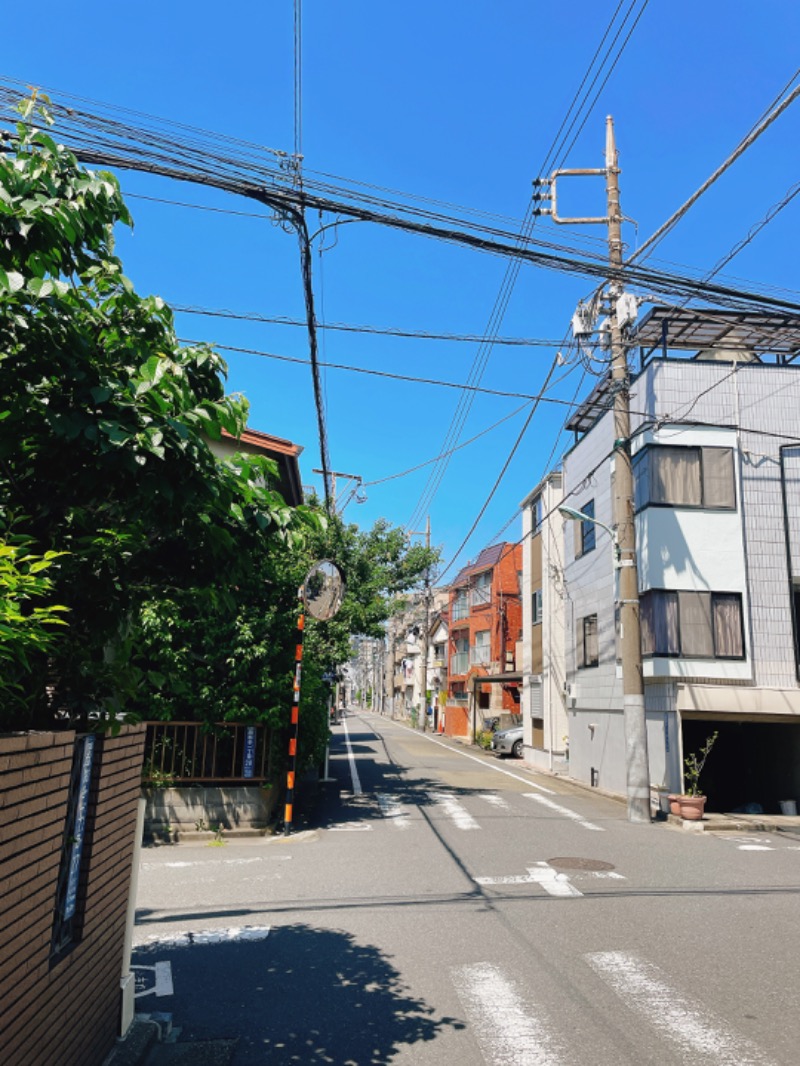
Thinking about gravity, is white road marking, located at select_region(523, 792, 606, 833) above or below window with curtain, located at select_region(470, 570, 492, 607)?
below

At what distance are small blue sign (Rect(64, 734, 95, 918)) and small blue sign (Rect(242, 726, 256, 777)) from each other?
29.0ft

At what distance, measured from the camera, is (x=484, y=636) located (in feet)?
154

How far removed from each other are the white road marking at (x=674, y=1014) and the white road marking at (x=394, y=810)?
7.38 m

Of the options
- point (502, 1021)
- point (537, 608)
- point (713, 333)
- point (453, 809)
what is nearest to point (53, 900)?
point (502, 1021)

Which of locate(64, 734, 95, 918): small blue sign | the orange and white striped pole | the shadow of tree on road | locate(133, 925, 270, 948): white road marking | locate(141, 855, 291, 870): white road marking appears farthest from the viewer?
the orange and white striped pole

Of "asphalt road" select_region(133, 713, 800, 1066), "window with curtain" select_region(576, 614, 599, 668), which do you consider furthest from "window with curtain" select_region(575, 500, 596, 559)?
"asphalt road" select_region(133, 713, 800, 1066)

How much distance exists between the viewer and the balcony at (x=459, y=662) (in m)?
51.4

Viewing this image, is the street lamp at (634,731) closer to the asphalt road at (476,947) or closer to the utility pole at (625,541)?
the utility pole at (625,541)

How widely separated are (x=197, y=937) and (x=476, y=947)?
2.55 m

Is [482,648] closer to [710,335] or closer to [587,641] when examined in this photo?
[587,641]

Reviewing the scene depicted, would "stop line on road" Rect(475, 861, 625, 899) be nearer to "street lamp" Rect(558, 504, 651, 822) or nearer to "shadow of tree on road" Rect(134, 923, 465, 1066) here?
"shadow of tree on road" Rect(134, 923, 465, 1066)

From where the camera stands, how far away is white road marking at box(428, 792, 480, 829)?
13.4 m

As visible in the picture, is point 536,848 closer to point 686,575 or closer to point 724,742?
point 686,575

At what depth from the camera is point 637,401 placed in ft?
60.6
